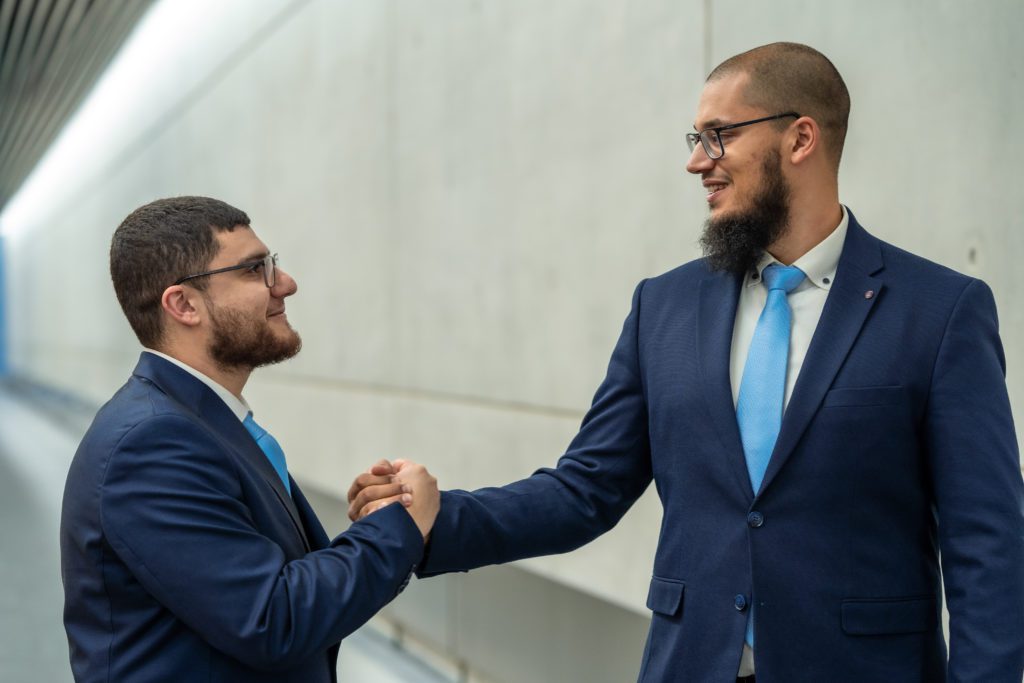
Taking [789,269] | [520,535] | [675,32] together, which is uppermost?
[675,32]

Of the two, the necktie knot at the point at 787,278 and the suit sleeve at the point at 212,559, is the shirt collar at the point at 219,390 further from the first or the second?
the necktie knot at the point at 787,278

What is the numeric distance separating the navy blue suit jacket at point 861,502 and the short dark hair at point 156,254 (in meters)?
1.04

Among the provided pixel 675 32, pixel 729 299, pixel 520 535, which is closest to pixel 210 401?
pixel 520 535

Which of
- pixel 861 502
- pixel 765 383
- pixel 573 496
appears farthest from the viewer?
pixel 573 496

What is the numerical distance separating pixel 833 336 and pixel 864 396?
14 centimetres

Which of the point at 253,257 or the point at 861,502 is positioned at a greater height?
the point at 253,257

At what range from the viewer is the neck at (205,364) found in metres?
2.32

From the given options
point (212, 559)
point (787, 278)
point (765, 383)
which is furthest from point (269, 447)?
point (787, 278)

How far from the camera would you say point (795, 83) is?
2.32 m

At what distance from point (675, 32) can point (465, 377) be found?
8.42 feet

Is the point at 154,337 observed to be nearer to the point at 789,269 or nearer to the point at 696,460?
the point at 696,460

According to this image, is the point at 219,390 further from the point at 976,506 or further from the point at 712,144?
the point at 976,506

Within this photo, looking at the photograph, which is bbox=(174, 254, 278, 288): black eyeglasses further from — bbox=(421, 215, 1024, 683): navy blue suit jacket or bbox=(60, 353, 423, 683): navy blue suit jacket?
bbox=(421, 215, 1024, 683): navy blue suit jacket

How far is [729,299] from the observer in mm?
2385
